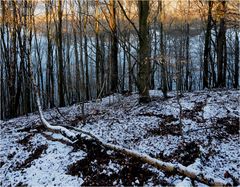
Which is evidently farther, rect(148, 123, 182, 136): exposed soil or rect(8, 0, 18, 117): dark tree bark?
rect(8, 0, 18, 117): dark tree bark

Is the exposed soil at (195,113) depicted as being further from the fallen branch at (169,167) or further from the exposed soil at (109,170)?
the exposed soil at (109,170)

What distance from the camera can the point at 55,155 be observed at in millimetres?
7691

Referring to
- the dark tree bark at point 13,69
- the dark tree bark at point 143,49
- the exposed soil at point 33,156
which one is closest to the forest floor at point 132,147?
the exposed soil at point 33,156

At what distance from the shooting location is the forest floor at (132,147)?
6.10 m

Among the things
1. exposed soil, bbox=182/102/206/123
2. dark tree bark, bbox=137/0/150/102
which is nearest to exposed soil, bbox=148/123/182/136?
exposed soil, bbox=182/102/206/123

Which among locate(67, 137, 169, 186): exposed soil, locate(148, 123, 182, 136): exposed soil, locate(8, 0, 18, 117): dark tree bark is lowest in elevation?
locate(67, 137, 169, 186): exposed soil

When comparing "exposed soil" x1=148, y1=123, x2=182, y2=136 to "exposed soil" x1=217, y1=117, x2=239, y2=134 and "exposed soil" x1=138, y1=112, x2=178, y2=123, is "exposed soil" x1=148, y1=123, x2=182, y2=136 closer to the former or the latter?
"exposed soil" x1=138, y1=112, x2=178, y2=123

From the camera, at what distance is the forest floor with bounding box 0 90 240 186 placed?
20.0ft

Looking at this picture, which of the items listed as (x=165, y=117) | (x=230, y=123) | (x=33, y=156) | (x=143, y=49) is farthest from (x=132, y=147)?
(x=143, y=49)

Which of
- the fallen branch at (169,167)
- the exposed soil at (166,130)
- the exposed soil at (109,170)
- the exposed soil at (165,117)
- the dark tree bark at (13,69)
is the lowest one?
the exposed soil at (109,170)

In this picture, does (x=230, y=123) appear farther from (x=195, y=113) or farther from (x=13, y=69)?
(x=13, y=69)

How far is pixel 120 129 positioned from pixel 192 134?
2280 millimetres

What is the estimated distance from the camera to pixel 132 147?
7340mm

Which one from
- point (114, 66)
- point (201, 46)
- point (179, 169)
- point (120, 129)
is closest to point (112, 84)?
point (114, 66)
